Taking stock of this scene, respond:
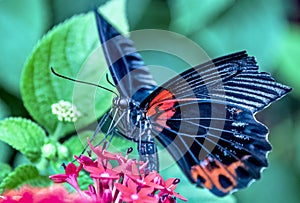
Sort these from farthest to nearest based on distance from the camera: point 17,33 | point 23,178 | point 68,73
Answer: point 17,33, point 68,73, point 23,178

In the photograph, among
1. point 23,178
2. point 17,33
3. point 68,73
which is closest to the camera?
point 23,178

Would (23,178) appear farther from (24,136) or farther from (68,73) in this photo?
(68,73)

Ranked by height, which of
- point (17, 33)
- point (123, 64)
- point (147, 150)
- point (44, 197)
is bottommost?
point (44, 197)

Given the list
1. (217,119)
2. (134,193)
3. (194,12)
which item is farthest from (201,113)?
(194,12)

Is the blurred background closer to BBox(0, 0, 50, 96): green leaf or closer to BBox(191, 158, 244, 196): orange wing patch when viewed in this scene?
BBox(0, 0, 50, 96): green leaf

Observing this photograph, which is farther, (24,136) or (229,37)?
(229,37)

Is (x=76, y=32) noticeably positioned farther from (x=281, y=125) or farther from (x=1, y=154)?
(x=281, y=125)

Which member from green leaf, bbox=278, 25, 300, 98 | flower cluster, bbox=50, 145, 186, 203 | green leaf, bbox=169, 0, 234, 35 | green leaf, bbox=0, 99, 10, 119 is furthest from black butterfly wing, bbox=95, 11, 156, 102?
green leaf, bbox=278, 25, 300, 98
